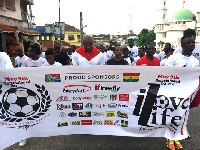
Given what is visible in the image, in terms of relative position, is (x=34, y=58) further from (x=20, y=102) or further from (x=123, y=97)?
(x=123, y=97)

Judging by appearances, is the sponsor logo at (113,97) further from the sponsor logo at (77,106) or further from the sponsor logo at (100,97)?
the sponsor logo at (77,106)

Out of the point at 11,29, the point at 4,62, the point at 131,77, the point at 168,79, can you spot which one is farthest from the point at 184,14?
the point at 4,62

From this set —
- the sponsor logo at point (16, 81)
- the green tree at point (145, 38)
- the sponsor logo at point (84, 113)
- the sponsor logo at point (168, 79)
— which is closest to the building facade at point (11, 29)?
the sponsor logo at point (16, 81)

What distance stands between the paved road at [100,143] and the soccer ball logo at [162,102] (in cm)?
74

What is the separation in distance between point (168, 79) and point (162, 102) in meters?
0.38

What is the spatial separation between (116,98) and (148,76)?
0.62 m

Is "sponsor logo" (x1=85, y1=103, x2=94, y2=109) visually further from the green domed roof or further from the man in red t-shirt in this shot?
the green domed roof

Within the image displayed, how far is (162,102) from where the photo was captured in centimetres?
330

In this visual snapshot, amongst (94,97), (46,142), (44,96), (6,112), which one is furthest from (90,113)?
(6,112)

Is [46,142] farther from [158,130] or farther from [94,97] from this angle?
[158,130]

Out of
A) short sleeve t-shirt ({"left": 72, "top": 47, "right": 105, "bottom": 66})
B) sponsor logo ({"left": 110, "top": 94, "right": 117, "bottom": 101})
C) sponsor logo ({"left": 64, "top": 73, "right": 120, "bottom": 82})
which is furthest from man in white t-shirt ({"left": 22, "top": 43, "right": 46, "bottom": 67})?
sponsor logo ({"left": 110, "top": 94, "right": 117, "bottom": 101})

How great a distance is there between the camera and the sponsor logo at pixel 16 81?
320cm

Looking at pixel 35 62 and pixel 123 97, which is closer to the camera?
pixel 123 97

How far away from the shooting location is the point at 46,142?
3.65 m
